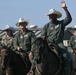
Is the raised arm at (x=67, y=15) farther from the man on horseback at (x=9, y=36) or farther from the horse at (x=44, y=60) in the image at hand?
the man on horseback at (x=9, y=36)

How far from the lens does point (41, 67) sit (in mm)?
15703

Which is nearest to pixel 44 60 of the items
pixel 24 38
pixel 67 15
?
pixel 67 15

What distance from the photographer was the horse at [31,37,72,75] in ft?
49.6

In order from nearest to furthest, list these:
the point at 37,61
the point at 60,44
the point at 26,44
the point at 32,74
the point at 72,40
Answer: the point at 37,61 < the point at 32,74 < the point at 60,44 < the point at 26,44 < the point at 72,40

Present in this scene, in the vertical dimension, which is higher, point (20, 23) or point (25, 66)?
point (20, 23)

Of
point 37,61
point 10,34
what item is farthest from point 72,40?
point 37,61

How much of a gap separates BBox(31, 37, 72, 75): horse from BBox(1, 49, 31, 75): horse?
4.19ft

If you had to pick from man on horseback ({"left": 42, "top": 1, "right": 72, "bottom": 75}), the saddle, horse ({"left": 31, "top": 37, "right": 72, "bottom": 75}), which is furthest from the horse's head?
man on horseback ({"left": 42, "top": 1, "right": 72, "bottom": 75})

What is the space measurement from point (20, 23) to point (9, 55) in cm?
226

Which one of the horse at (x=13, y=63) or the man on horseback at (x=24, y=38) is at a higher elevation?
the man on horseback at (x=24, y=38)

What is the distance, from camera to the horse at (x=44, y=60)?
15125 millimetres

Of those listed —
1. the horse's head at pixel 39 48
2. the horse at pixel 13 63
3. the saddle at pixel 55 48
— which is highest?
the horse's head at pixel 39 48

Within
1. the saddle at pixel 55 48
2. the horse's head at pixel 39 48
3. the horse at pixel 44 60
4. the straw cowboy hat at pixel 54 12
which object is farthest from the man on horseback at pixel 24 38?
the horse's head at pixel 39 48

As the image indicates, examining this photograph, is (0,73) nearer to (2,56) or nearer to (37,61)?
(2,56)
